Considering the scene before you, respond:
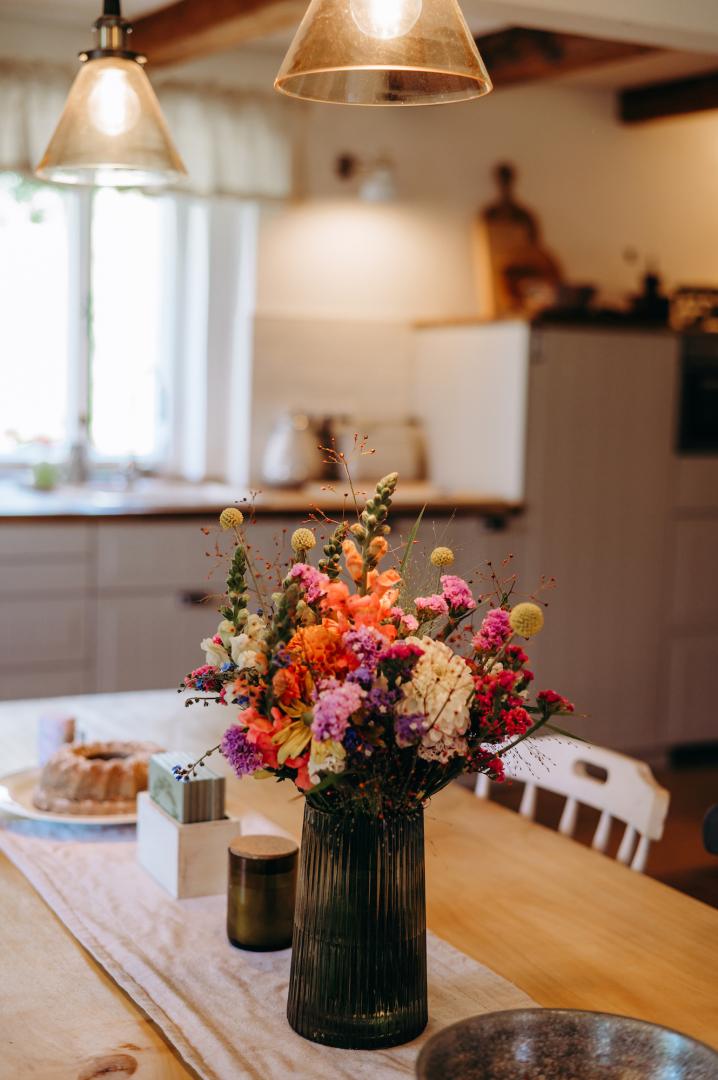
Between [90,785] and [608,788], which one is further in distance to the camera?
[608,788]

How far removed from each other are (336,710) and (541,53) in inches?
147

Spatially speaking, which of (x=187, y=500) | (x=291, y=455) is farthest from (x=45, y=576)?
(x=291, y=455)

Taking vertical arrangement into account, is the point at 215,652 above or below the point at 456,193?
below

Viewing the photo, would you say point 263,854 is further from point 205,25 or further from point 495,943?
point 205,25

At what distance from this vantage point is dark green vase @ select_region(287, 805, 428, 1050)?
1.21 metres

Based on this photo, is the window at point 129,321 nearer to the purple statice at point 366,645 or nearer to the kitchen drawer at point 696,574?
the kitchen drawer at point 696,574

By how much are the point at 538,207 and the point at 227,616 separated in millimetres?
4250

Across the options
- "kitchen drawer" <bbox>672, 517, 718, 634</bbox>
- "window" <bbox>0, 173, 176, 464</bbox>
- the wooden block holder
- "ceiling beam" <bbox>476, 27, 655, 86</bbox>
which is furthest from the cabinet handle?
the wooden block holder

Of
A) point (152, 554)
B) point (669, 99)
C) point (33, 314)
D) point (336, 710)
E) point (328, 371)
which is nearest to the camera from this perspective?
point (336, 710)

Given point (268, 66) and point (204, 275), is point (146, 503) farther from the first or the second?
point (268, 66)

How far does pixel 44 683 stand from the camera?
3.98 m

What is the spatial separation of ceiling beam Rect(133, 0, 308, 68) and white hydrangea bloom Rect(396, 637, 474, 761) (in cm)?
272

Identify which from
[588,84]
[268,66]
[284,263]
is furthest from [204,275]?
[588,84]

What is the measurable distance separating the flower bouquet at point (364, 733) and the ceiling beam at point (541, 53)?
3354 millimetres
